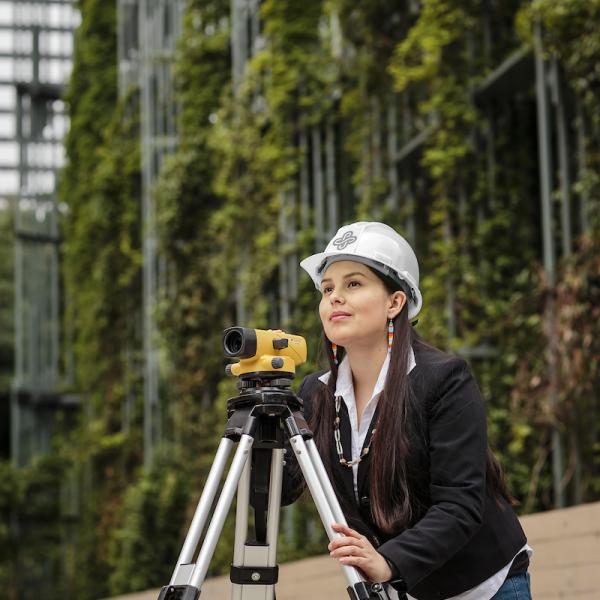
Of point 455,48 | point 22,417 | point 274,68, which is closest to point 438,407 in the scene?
point 455,48

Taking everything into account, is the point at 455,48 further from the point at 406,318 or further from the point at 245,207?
the point at 406,318

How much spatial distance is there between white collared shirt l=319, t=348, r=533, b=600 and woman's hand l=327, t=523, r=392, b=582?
0.07 metres

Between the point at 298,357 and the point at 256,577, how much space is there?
402mm

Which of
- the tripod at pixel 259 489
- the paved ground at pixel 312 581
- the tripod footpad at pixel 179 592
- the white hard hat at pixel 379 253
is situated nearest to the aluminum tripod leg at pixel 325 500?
the tripod at pixel 259 489

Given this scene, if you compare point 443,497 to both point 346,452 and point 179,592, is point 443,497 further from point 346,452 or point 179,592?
point 179,592

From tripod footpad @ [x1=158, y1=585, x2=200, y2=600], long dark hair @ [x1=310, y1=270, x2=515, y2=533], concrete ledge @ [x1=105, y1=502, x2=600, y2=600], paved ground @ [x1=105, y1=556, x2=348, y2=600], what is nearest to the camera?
tripod footpad @ [x1=158, y1=585, x2=200, y2=600]

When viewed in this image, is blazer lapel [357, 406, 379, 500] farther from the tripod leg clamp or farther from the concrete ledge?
the concrete ledge

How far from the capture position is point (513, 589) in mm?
2115

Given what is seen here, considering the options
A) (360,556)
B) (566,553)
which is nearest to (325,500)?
(360,556)

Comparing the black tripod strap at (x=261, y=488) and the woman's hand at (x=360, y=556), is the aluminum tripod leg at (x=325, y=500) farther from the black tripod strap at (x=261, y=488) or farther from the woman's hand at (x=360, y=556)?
the black tripod strap at (x=261, y=488)

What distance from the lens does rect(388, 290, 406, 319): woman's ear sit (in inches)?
87.3

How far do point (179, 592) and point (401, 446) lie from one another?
45 cm

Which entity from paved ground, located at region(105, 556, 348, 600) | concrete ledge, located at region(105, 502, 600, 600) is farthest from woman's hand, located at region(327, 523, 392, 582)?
paved ground, located at region(105, 556, 348, 600)

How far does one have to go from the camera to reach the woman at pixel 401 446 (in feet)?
6.61
